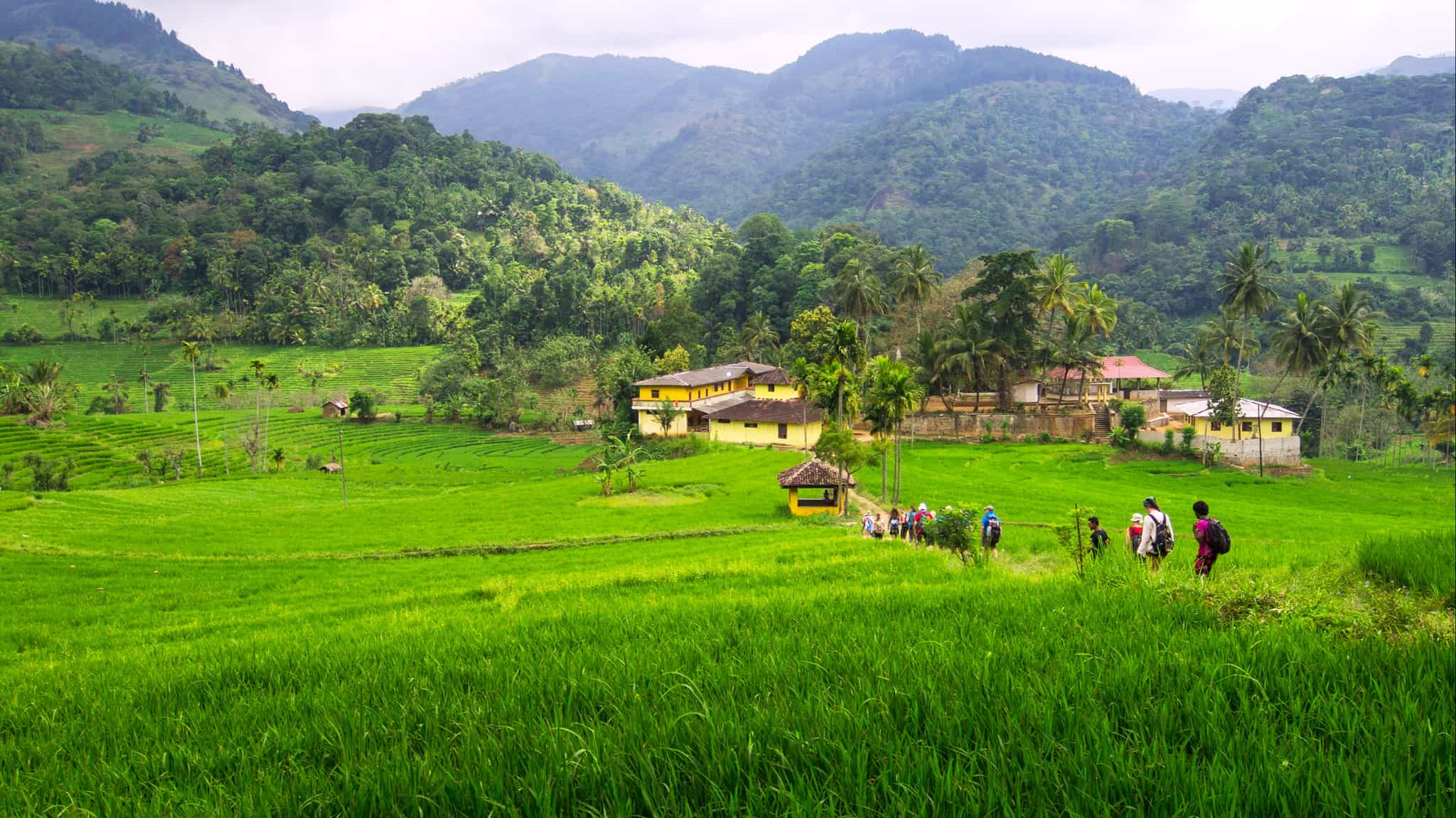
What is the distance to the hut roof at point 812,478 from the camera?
31266mm

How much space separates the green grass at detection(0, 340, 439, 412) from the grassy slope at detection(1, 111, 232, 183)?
76821 mm

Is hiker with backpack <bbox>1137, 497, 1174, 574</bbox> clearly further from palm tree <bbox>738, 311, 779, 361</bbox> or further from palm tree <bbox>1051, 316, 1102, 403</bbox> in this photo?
palm tree <bbox>738, 311, 779, 361</bbox>

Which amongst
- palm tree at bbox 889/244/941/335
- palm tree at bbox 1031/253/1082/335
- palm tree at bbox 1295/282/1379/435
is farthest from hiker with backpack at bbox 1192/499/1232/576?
palm tree at bbox 889/244/941/335

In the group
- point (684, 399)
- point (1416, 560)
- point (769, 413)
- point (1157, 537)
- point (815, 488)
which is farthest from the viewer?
point (684, 399)

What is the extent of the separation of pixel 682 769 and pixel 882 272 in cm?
8612

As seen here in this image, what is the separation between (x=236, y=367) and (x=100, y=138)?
384 ft

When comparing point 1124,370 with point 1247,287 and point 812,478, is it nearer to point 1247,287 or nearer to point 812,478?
point 1247,287

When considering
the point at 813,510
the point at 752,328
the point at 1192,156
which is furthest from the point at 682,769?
the point at 1192,156

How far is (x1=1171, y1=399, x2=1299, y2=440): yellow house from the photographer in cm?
4922

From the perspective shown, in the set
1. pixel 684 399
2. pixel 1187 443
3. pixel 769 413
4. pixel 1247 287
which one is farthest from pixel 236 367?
pixel 1247 287

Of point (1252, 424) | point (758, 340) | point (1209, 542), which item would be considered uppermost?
point (758, 340)

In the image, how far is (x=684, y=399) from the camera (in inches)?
2384

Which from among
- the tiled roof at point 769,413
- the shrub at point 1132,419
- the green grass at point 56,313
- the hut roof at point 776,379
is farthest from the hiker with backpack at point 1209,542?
the green grass at point 56,313

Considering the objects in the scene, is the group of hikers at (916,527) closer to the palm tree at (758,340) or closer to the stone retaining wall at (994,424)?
the stone retaining wall at (994,424)
